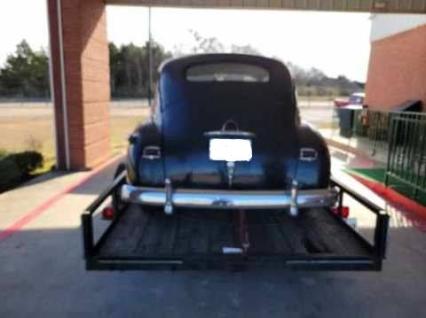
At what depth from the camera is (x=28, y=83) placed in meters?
38.1

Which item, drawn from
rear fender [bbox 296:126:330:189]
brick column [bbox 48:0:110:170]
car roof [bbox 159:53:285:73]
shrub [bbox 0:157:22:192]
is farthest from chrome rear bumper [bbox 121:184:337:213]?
brick column [bbox 48:0:110:170]

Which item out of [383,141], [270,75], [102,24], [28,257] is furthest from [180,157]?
[383,141]

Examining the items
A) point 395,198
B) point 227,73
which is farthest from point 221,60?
point 395,198

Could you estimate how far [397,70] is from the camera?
13.7m

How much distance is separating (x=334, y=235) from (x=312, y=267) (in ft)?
2.50

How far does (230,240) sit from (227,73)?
1.67 m

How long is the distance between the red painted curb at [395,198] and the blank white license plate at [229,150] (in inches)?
142

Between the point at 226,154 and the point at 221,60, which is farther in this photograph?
the point at 221,60

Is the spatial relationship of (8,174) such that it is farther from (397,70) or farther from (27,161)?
(397,70)

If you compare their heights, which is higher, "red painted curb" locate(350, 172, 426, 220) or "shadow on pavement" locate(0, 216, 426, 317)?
"red painted curb" locate(350, 172, 426, 220)

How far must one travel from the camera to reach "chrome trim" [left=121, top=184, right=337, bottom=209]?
3348mm

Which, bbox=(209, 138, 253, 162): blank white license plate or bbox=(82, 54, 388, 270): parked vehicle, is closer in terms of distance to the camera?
bbox=(82, 54, 388, 270): parked vehicle

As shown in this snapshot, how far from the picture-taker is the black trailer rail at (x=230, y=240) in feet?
9.77

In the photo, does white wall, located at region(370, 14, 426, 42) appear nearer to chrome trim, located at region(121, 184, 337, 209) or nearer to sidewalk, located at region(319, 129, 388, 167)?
sidewalk, located at region(319, 129, 388, 167)
